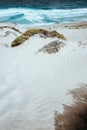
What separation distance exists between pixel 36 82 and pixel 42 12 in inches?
1381

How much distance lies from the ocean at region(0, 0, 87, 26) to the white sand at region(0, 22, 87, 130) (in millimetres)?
23272

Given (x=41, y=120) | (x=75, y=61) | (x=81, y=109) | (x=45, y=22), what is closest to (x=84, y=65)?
(x=75, y=61)

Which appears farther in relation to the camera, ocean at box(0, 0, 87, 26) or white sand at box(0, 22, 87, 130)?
ocean at box(0, 0, 87, 26)

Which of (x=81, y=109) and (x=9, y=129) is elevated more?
(x=81, y=109)

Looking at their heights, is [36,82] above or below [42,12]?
below

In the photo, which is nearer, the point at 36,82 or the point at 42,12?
the point at 36,82

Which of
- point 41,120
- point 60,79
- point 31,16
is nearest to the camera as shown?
point 41,120

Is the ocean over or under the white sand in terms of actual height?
over

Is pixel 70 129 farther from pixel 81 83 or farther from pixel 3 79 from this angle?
pixel 3 79

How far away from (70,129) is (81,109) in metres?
1.03

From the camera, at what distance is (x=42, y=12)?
43031 millimetres

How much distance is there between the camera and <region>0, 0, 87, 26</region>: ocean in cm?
3707

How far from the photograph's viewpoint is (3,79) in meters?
9.73

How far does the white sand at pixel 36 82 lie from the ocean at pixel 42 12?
916 inches
